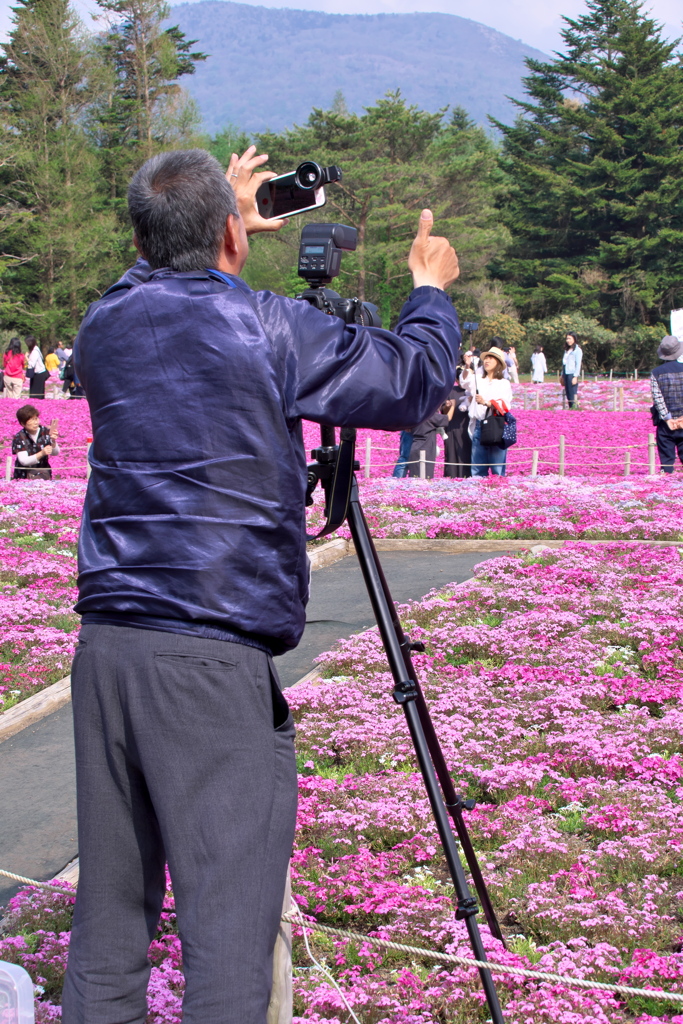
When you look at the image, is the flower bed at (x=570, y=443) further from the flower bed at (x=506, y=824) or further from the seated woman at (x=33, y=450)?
the flower bed at (x=506, y=824)

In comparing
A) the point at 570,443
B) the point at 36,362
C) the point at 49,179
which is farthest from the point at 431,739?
the point at 49,179

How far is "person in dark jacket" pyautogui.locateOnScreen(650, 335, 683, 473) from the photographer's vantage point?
11766mm

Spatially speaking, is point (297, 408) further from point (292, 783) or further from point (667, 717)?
point (667, 717)

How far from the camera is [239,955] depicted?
1.79 meters

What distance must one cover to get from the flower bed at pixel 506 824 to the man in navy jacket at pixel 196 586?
4.61ft

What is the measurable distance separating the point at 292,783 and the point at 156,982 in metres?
1.67

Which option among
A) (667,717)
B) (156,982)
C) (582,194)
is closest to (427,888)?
(156,982)

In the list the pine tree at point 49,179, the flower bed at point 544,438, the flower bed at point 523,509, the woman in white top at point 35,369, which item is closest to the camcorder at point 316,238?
the flower bed at point 523,509

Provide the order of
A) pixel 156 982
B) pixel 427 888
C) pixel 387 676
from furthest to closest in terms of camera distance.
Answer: pixel 387 676, pixel 427 888, pixel 156 982

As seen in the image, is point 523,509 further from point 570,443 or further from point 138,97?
point 138,97

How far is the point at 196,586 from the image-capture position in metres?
1.86

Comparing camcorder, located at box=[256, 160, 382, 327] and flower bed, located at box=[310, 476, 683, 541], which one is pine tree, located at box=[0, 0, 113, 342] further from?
camcorder, located at box=[256, 160, 382, 327]

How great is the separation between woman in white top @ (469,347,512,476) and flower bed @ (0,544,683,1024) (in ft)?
15.5

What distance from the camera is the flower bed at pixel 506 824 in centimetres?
325
